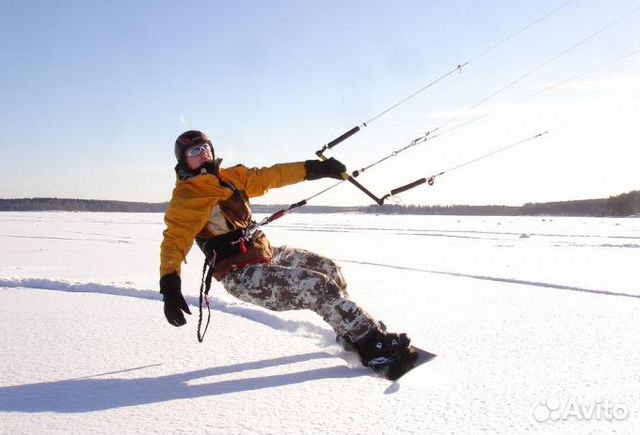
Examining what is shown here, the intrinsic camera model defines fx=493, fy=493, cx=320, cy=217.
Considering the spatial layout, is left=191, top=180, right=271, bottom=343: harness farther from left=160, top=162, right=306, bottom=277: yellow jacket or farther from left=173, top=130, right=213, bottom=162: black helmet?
left=173, top=130, right=213, bottom=162: black helmet

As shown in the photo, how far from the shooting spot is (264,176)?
3.83 meters

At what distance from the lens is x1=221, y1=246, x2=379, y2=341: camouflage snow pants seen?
10.1 ft

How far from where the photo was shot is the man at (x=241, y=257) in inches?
120

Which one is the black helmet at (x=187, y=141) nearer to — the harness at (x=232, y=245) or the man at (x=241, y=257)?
the man at (x=241, y=257)

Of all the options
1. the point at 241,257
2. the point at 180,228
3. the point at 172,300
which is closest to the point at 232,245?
the point at 241,257

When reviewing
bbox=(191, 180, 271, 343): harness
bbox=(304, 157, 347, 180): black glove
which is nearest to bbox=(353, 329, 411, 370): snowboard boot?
bbox=(191, 180, 271, 343): harness

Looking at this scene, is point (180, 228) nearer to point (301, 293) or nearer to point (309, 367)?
point (301, 293)

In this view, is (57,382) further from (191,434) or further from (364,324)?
(364,324)

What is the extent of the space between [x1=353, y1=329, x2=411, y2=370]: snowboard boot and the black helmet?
1791mm

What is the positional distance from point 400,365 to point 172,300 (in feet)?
4.68

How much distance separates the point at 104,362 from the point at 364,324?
1650mm

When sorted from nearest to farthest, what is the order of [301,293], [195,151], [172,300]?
[172,300] < [301,293] < [195,151]

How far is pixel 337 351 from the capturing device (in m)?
3.43

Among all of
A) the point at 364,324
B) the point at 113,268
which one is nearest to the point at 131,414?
the point at 364,324
